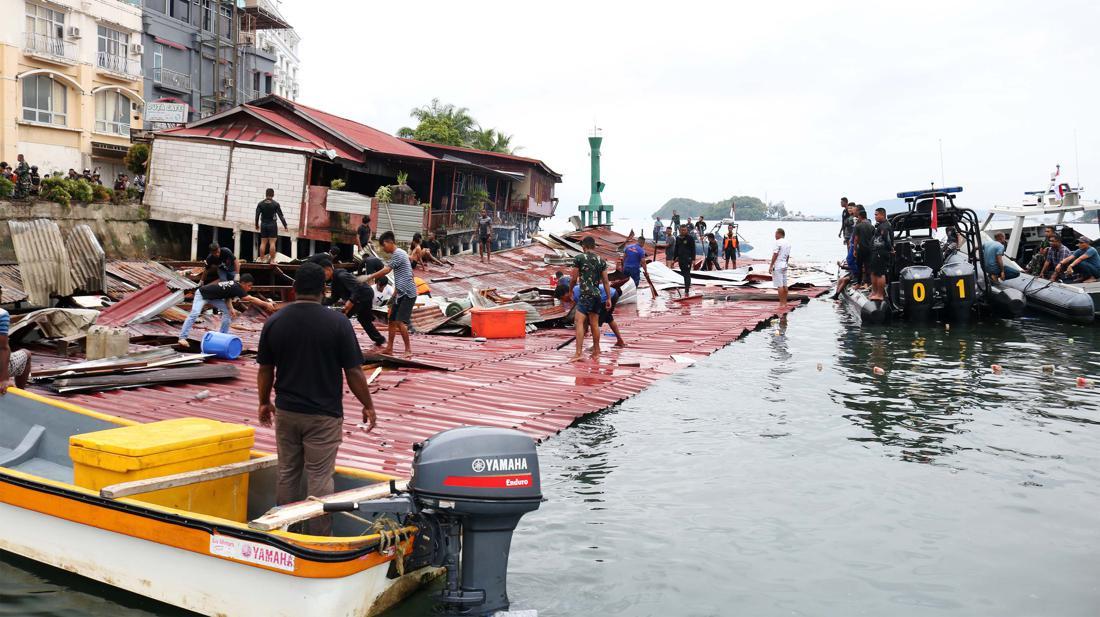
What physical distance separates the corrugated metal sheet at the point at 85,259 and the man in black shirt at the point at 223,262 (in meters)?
2.58

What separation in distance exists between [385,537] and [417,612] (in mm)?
778

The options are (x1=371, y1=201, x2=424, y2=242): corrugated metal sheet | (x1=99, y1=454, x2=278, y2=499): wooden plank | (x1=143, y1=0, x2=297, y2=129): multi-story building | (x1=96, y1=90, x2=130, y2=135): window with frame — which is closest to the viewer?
(x1=99, y1=454, x2=278, y2=499): wooden plank

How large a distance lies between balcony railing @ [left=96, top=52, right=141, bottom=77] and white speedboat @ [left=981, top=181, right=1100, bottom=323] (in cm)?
3416

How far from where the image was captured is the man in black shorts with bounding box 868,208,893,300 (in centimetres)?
1972

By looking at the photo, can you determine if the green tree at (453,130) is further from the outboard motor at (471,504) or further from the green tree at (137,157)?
the outboard motor at (471,504)

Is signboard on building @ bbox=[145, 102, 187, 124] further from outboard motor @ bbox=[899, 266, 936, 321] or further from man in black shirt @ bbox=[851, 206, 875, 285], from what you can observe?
outboard motor @ bbox=[899, 266, 936, 321]

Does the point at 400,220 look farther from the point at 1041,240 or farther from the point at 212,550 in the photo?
the point at 212,550

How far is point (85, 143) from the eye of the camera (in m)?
38.0

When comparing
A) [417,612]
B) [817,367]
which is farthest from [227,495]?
[817,367]

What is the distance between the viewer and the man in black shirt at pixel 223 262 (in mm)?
15078

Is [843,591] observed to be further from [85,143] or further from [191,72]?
[191,72]

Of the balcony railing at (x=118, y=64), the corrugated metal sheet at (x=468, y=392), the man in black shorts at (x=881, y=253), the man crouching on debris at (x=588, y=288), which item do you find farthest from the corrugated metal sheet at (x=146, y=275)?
the balcony railing at (x=118, y=64)

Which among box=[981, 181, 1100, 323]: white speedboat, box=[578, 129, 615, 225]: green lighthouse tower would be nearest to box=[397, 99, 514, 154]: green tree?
box=[578, 129, 615, 225]: green lighthouse tower

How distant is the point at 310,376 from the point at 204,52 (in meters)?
46.0
